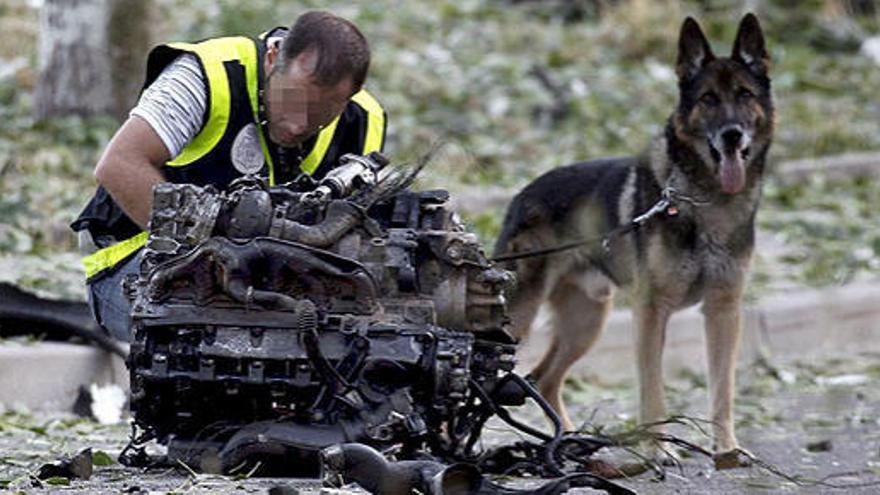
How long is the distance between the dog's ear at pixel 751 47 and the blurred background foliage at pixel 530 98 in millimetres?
2697

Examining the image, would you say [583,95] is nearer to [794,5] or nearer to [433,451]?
[794,5]

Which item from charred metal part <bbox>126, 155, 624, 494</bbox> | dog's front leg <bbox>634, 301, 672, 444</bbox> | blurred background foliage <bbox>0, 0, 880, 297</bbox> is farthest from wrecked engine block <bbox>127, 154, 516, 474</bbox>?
blurred background foliage <bbox>0, 0, 880, 297</bbox>

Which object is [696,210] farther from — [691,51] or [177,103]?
[177,103]

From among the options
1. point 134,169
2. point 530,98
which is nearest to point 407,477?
point 134,169

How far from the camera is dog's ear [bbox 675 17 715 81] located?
7.46 meters

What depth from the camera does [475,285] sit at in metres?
5.34

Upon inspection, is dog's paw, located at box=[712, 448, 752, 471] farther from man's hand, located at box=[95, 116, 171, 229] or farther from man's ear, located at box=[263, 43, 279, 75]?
man's hand, located at box=[95, 116, 171, 229]

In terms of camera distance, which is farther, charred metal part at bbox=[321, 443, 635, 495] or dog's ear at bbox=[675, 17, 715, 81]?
dog's ear at bbox=[675, 17, 715, 81]

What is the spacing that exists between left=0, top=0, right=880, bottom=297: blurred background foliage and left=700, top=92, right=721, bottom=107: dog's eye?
2.60 metres

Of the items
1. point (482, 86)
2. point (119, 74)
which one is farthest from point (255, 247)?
point (482, 86)

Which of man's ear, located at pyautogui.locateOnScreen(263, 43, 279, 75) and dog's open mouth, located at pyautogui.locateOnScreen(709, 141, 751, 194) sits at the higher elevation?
man's ear, located at pyautogui.locateOnScreen(263, 43, 279, 75)

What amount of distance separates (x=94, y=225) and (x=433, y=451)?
1.58 metres

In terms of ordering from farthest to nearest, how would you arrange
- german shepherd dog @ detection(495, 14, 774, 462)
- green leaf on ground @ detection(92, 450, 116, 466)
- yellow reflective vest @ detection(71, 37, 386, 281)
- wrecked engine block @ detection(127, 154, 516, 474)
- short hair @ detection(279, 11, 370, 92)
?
german shepherd dog @ detection(495, 14, 774, 462) → yellow reflective vest @ detection(71, 37, 386, 281) → green leaf on ground @ detection(92, 450, 116, 466) → short hair @ detection(279, 11, 370, 92) → wrecked engine block @ detection(127, 154, 516, 474)

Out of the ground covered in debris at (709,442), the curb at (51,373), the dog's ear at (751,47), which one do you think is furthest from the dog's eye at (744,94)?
the curb at (51,373)
